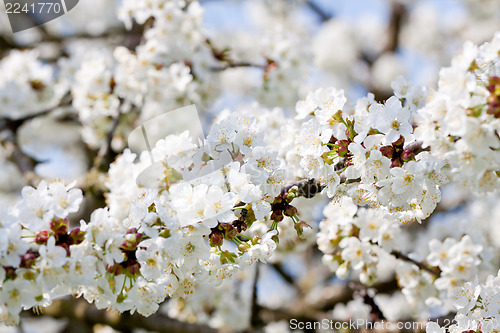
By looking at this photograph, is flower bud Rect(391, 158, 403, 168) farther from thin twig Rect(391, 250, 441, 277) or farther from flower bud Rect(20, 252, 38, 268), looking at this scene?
flower bud Rect(20, 252, 38, 268)

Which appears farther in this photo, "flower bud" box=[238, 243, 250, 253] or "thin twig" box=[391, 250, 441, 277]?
"thin twig" box=[391, 250, 441, 277]

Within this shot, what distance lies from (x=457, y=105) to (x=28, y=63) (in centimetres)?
383

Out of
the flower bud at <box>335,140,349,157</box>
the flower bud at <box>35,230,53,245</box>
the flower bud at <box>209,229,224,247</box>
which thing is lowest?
the flower bud at <box>209,229,224,247</box>

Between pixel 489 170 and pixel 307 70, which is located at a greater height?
pixel 489 170

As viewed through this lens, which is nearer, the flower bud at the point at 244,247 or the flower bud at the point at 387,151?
the flower bud at the point at 387,151

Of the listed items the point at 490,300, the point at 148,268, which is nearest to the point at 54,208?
the point at 148,268

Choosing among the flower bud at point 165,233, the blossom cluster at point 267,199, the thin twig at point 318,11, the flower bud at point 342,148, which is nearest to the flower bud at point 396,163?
the blossom cluster at point 267,199

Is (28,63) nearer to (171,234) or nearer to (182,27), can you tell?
(182,27)

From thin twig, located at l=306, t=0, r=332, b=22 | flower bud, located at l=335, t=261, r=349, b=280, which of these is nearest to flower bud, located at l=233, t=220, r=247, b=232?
flower bud, located at l=335, t=261, r=349, b=280

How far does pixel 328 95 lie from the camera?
1923 mm

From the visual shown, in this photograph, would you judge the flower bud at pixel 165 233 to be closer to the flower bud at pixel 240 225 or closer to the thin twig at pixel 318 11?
the flower bud at pixel 240 225

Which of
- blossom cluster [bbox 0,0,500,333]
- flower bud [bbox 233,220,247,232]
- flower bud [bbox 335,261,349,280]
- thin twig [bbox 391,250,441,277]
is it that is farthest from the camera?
thin twig [bbox 391,250,441,277]

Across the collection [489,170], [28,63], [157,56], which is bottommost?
[28,63]

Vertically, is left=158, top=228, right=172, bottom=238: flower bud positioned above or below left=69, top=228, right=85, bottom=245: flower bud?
above
